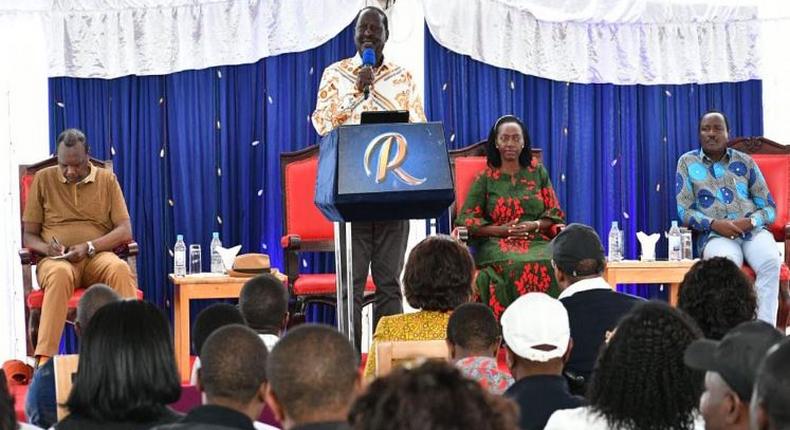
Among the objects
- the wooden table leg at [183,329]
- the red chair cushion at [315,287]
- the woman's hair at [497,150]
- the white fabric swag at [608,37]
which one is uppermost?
the white fabric swag at [608,37]

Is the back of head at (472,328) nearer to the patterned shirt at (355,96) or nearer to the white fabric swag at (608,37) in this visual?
the patterned shirt at (355,96)

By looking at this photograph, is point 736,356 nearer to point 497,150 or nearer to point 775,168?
point 497,150

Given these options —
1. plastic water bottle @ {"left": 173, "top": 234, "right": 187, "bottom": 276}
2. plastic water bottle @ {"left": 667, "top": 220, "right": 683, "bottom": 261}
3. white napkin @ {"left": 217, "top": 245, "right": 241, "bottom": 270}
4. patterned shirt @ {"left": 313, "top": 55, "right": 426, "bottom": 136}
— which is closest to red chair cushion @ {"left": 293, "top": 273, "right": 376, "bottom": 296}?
white napkin @ {"left": 217, "top": 245, "right": 241, "bottom": 270}

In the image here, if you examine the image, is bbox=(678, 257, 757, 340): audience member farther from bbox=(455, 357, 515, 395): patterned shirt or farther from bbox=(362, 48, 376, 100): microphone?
bbox=(362, 48, 376, 100): microphone

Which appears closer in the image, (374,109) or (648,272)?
(374,109)

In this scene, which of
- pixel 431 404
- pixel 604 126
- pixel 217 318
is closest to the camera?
pixel 431 404

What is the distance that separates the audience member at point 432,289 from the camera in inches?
148

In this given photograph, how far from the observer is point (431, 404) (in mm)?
1337

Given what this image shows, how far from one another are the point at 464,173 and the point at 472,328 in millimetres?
3672

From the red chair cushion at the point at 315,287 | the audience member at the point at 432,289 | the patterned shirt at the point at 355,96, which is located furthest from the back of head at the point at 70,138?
the audience member at the point at 432,289

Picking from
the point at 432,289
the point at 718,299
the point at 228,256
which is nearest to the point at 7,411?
the point at 432,289

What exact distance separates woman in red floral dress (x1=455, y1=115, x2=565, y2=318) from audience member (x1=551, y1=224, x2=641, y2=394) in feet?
6.33

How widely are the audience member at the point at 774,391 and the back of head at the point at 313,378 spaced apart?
2.29ft

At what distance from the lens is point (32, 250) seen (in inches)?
237
